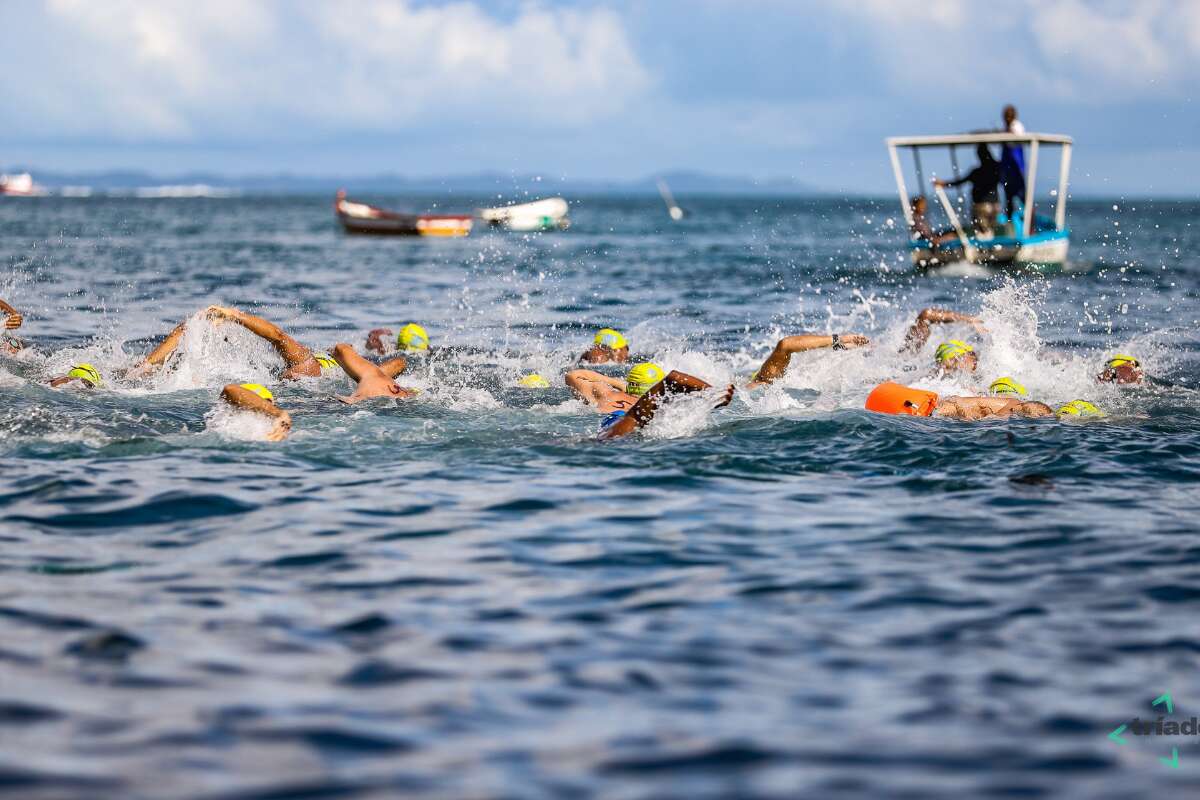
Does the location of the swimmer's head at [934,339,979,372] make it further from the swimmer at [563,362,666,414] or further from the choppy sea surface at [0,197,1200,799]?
the swimmer at [563,362,666,414]

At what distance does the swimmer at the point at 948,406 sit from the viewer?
13.4m

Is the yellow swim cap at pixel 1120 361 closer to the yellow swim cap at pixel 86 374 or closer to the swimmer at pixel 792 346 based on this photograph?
the swimmer at pixel 792 346

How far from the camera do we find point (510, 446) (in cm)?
1232

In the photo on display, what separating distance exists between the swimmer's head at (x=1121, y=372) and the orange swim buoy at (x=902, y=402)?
4101mm

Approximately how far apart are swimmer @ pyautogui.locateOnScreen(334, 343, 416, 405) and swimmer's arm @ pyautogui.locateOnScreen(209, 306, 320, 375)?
0.76 meters

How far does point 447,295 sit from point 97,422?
21.5m

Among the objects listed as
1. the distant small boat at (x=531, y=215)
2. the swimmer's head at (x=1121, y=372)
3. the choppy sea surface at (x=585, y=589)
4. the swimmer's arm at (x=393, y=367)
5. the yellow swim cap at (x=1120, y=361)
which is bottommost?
the choppy sea surface at (x=585, y=589)

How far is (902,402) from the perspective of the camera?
44.2 ft

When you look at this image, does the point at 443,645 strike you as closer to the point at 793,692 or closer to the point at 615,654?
the point at 615,654

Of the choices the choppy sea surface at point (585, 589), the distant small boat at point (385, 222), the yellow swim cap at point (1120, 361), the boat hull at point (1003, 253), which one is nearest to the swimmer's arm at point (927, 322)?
the choppy sea surface at point (585, 589)

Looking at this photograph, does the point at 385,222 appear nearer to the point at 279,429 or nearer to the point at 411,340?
the point at 411,340

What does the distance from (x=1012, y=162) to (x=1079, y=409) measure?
65.3ft

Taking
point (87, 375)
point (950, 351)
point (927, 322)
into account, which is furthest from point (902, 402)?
point (87, 375)

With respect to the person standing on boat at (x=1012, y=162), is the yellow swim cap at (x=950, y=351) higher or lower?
lower
